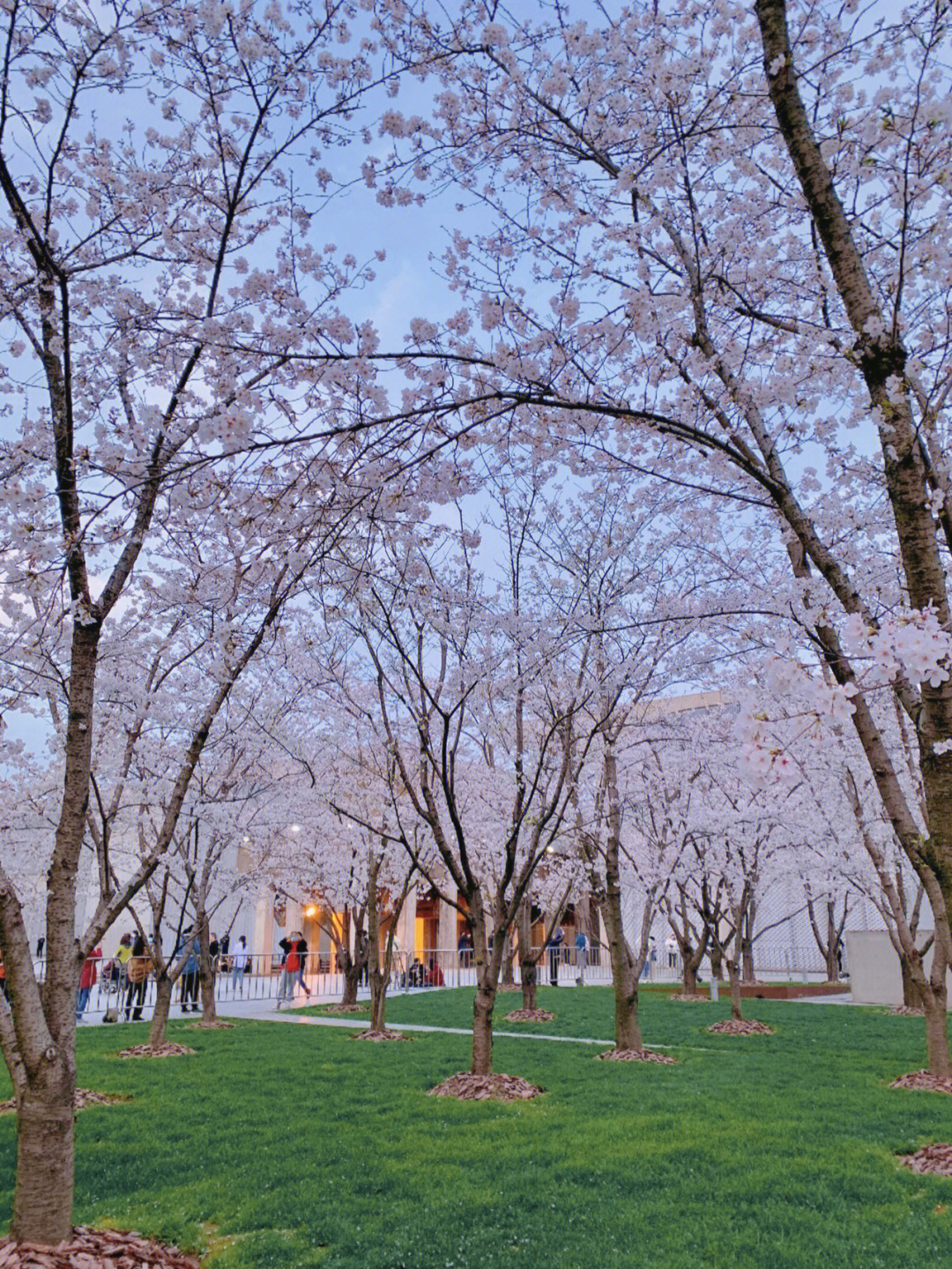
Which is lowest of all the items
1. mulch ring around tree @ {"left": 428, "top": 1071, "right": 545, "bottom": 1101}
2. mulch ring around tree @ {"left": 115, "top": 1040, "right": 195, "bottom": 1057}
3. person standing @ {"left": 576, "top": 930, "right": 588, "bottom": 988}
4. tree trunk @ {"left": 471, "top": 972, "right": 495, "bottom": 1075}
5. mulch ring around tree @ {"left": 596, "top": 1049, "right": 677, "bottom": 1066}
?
person standing @ {"left": 576, "top": 930, "right": 588, "bottom": 988}

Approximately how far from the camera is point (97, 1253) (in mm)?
3660

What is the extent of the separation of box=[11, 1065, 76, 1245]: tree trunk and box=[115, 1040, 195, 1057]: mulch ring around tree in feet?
23.4

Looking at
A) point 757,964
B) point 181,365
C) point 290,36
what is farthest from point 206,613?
point 757,964

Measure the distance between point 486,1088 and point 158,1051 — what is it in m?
4.98

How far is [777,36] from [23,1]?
355 centimetres

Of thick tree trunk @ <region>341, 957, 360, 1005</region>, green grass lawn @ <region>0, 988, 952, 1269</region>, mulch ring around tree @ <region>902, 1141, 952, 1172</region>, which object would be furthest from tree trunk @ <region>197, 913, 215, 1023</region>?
mulch ring around tree @ <region>902, 1141, 952, 1172</region>

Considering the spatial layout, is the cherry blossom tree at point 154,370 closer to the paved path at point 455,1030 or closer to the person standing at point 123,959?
the paved path at point 455,1030

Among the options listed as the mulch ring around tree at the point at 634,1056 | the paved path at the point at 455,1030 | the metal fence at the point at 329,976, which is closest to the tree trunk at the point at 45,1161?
the mulch ring around tree at the point at 634,1056

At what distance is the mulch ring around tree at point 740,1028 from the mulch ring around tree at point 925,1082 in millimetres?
4131

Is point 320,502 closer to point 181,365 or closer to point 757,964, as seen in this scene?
point 181,365

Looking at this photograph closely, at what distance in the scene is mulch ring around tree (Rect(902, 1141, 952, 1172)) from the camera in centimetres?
535

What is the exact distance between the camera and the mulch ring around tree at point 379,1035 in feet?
39.0

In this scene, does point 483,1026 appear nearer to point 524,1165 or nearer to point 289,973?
point 524,1165

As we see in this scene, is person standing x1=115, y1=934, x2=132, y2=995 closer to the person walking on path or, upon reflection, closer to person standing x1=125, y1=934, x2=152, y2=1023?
person standing x1=125, y1=934, x2=152, y2=1023
